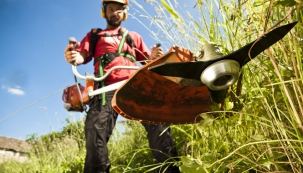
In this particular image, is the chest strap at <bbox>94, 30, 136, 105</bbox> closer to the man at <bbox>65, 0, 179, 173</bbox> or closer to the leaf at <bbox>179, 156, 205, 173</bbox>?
the man at <bbox>65, 0, 179, 173</bbox>

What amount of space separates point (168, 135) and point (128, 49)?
1.04 m

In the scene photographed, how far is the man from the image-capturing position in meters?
2.18

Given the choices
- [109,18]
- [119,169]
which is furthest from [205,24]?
[119,169]

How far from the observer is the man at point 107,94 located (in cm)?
218

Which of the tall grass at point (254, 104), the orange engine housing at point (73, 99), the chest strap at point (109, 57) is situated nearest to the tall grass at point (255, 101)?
the tall grass at point (254, 104)

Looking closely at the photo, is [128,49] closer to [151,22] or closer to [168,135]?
[168,135]

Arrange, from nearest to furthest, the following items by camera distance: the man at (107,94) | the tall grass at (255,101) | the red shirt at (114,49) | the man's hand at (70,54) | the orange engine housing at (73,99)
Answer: the tall grass at (255,101) < the man's hand at (70,54) < the man at (107,94) < the red shirt at (114,49) < the orange engine housing at (73,99)

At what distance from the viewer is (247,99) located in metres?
1.13

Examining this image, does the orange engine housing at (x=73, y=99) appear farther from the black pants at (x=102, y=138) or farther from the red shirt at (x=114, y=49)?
the black pants at (x=102, y=138)

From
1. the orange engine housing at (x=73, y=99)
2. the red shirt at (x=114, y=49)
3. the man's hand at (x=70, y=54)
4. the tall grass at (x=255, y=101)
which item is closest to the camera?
the tall grass at (x=255, y=101)

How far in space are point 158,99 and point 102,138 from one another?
1.29m

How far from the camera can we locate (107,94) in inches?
96.0

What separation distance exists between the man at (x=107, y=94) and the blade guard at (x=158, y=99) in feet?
2.06

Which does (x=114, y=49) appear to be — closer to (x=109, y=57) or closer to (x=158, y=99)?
(x=109, y=57)
